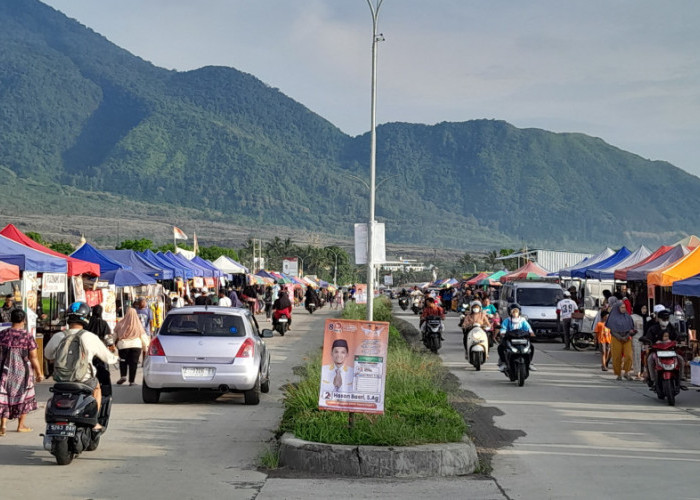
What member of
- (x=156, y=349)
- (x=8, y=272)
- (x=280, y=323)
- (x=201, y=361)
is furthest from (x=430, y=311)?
(x=156, y=349)

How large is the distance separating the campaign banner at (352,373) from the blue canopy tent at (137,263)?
21.3 meters

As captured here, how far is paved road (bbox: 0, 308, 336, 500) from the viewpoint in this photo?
9.42 meters

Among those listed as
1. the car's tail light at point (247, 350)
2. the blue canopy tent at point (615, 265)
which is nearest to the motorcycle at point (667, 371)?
the car's tail light at point (247, 350)

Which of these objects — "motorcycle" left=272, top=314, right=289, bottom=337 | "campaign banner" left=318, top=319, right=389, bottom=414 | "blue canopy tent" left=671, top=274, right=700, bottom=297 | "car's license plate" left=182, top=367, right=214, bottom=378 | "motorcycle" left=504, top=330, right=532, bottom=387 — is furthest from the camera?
"motorcycle" left=272, top=314, right=289, bottom=337

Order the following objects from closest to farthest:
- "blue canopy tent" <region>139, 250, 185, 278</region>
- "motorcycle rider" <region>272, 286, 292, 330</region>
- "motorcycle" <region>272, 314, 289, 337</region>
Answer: "blue canopy tent" <region>139, 250, 185, 278</region> < "motorcycle" <region>272, 314, 289, 337</region> < "motorcycle rider" <region>272, 286, 292, 330</region>

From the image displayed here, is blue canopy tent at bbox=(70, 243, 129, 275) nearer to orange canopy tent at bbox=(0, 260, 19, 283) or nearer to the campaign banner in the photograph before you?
orange canopy tent at bbox=(0, 260, 19, 283)

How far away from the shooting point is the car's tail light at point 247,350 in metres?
16.0

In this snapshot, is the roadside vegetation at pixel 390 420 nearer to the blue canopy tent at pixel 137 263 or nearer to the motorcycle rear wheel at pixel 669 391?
the motorcycle rear wheel at pixel 669 391

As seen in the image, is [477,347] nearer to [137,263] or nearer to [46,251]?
[46,251]

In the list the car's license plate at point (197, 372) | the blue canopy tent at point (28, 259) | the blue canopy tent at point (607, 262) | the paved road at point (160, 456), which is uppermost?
the blue canopy tent at point (607, 262)

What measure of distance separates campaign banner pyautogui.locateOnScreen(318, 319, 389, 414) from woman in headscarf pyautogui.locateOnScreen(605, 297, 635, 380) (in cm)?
1092

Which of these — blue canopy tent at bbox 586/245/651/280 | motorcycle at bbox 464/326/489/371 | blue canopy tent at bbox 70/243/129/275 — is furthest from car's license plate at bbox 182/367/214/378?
blue canopy tent at bbox 586/245/651/280

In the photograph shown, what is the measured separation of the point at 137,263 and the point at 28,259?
13413 millimetres

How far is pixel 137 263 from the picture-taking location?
3269cm
